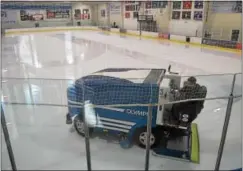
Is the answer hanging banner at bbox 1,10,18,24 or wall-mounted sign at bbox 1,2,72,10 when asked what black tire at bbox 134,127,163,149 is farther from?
hanging banner at bbox 1,10,18,24

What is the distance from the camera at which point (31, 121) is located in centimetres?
334

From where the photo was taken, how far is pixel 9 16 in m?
19.0

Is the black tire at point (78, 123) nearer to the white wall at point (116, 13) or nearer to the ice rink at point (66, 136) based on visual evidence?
the ice rink at point (66, 136)

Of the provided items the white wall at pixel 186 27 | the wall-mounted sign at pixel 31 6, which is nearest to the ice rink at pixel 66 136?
the white wall at pixel 186 27

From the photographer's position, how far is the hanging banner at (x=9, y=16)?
61.8ft

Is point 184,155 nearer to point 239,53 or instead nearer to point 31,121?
point 31,121

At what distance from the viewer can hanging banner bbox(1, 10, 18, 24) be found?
1884cm

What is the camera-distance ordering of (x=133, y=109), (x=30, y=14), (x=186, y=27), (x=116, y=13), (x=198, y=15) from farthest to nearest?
(x=30, y=14)
(x=116, y=13)
(x=186, y=27)
(x=198, y=15)
(x=133, y=109)

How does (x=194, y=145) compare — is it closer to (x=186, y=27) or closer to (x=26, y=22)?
(x=186, y=27)

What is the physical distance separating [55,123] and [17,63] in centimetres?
510

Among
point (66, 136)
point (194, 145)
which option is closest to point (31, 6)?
point (66, 136)

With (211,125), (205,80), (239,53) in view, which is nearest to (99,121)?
(211,125)

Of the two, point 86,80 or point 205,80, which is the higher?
point 86,80

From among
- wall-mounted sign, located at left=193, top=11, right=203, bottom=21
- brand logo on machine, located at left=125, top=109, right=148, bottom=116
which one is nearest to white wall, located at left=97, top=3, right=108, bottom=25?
wall-mounted sign, located at left=193, top=11, right=203, bottom=21
